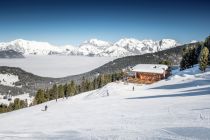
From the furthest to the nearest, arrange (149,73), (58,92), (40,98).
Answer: (58,92) → (40,98) → (149,73)

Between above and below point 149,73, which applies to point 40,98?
below

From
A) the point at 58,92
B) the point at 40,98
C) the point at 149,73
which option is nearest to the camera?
the point at 149,73

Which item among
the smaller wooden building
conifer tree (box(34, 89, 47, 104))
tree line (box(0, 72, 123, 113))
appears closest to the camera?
the smaller wooden building

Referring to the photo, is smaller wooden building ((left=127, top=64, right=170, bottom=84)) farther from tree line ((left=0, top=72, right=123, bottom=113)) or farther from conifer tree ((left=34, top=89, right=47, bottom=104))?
conifer tree ((left=34, top=89, right=47, bottom=104))

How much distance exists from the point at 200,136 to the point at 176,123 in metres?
4.40

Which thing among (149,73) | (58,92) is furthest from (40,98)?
(149,73)

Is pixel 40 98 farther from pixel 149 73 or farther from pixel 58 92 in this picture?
pixel 149 73

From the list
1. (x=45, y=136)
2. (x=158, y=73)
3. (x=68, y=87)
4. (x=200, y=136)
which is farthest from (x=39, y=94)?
(x=200, y=136)

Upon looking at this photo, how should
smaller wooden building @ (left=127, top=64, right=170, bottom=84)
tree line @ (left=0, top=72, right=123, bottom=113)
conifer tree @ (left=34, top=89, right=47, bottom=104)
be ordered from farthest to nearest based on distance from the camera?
tree line @ (left=0, top=72, right=123, bottom=113) < conifer tree @ (left=34, top=89, right=47, bottom=104) < smaller wooden building @ (left=127, top=64, right=170, bottom=84)

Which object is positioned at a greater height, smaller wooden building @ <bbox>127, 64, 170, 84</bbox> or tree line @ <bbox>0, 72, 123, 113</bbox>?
smaller wooden building @ <bbox>127, 64, 170, 84</bbox>

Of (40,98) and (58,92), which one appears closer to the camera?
(40,98)

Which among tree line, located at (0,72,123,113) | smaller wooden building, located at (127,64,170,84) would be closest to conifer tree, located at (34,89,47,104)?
tree line, located at (0,72,123,113)

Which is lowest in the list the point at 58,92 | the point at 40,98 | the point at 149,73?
the point at 40,98

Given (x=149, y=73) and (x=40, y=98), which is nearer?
(x=149, y=73)
